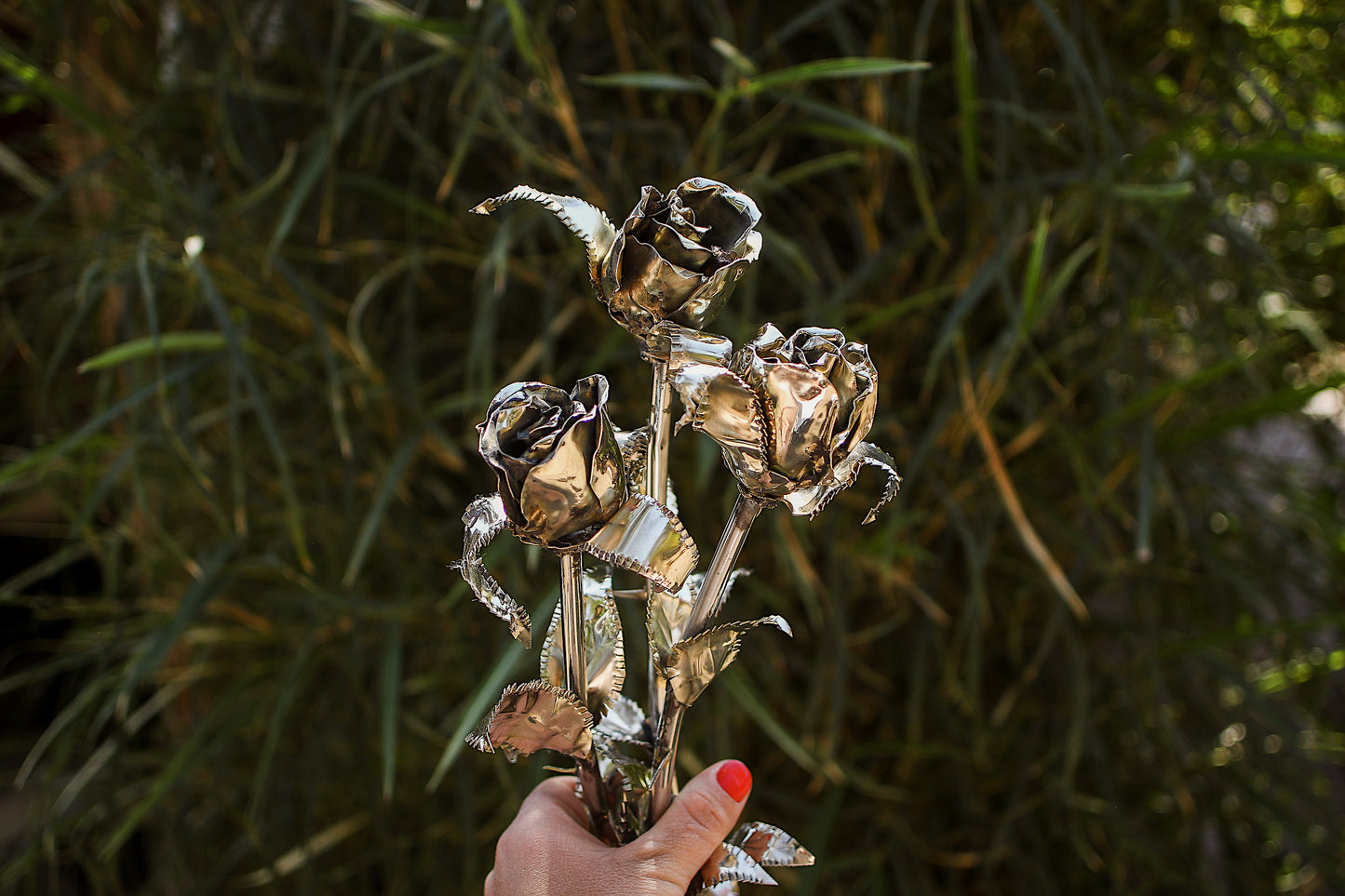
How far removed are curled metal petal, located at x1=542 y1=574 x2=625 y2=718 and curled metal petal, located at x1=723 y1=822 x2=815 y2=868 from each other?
0.05 meters

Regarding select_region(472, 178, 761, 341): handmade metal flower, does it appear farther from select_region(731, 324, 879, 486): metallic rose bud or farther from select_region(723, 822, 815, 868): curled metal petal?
select_region(723, 822, 815, 868): curled metal petal

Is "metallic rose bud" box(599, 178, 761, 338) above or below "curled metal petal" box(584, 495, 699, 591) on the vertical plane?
above

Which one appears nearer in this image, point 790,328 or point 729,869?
point 729,869

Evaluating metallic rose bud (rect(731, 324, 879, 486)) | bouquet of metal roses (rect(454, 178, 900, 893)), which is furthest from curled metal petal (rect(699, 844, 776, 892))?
metallic rose bud (rect(731, 324, 879, 486))

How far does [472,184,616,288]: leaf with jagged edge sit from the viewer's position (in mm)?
165

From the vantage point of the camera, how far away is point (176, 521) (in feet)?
2.07

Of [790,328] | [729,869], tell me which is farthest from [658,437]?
[790,328]

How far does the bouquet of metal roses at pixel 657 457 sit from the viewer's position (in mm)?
153

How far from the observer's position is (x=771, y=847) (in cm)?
21

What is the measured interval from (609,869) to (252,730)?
0.44 m

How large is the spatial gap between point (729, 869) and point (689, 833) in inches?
0.8

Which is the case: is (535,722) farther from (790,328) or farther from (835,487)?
(790,328)

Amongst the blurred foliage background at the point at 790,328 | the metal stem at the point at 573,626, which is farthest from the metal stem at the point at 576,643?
the blurred foliage background at the point at 790,328

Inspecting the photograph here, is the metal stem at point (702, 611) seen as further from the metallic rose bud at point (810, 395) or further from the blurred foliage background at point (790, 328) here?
the blurred foliage background at point (790, 328)
